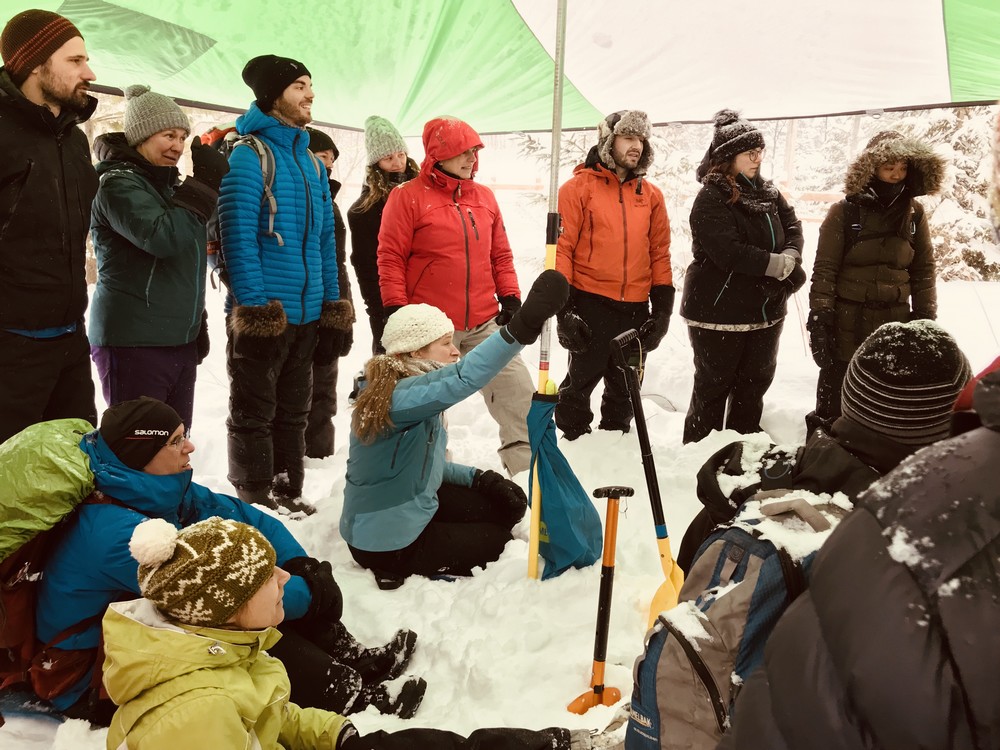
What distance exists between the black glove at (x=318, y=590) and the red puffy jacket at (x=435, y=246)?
1.66m

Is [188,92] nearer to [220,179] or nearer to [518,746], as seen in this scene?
[220,179]

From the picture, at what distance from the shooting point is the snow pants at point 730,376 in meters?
3.98

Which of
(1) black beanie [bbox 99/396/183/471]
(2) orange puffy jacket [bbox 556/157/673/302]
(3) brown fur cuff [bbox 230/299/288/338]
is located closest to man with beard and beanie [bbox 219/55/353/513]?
(3) brown fur cuff [bbox 230/299/288/338]

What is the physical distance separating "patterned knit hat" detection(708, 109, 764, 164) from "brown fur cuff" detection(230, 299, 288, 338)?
2.38 meters


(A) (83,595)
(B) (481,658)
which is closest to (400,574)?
(B) (481,658)

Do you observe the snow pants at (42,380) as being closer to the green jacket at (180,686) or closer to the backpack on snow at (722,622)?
the green jacket at (180,686)

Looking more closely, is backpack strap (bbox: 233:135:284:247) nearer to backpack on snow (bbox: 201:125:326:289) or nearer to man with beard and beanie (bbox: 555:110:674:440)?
backpack on snow (bbox: 201:125:326:289)

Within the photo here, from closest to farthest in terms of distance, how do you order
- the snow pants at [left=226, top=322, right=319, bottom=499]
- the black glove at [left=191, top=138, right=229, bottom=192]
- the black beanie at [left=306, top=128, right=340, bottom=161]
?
the black glove at [left=191, top=138, right=229, bottom=192]
the snow pants at [left=226, top=322, right=319, bottom=499]
the black beanie at [left=306, top=128, right=340, bottom=161]

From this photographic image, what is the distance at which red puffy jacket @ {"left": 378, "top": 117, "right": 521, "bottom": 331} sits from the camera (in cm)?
378

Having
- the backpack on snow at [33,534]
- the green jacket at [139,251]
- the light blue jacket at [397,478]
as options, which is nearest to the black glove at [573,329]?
the light blue jacket at [397,478]

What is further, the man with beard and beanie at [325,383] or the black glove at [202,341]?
the man with beard and beanie at [325,383]

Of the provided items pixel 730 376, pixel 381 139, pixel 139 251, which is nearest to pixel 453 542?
pixel 139 251

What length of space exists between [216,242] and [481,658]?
237 centimetres

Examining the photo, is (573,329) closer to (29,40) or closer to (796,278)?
(796,278)
